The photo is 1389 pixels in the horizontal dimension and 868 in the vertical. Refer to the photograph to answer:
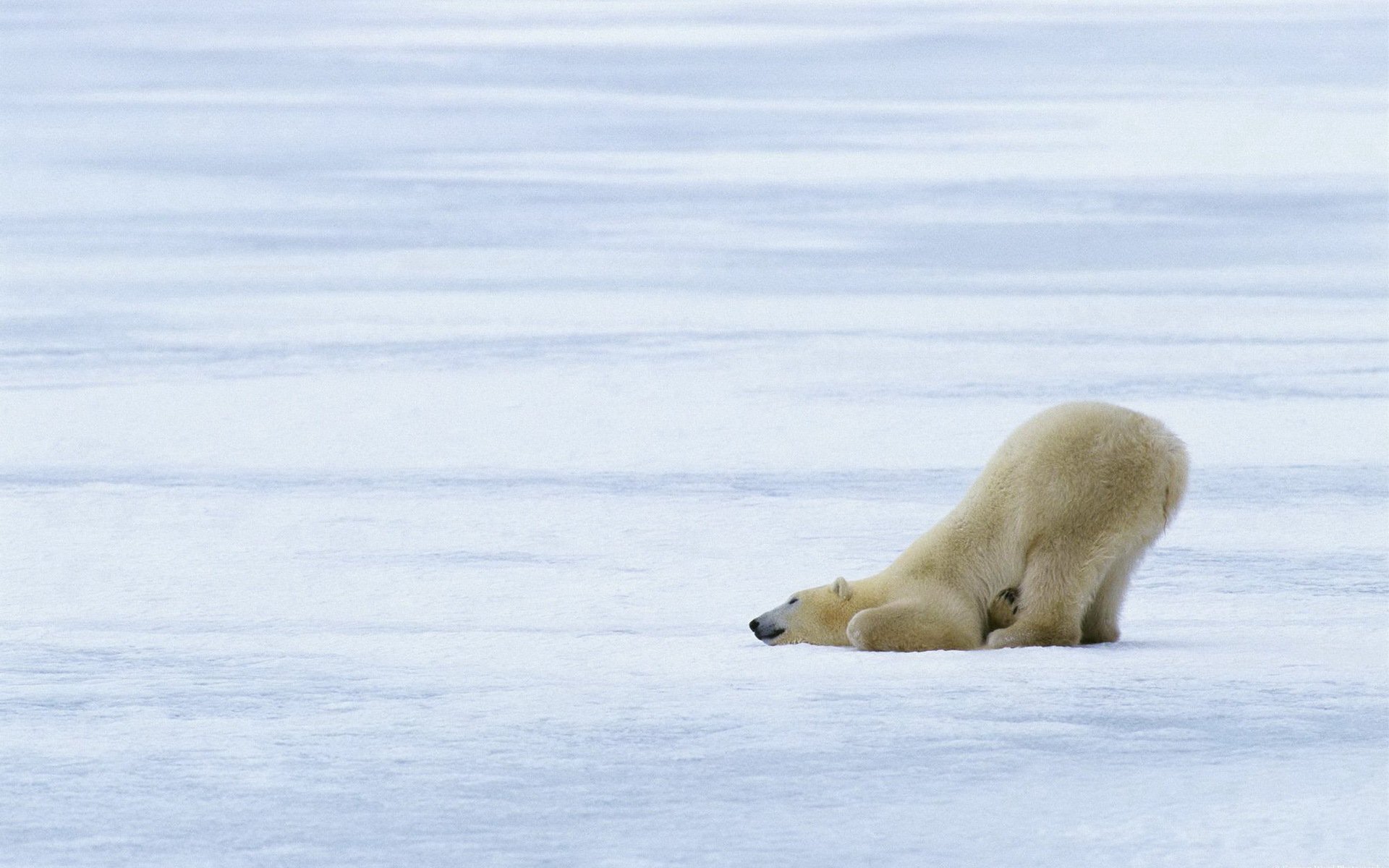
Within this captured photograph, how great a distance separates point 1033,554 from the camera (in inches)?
173

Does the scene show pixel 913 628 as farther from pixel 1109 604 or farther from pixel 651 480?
pixel 651 480

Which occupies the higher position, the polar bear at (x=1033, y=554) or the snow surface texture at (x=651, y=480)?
the polar bear at (x=1033, y=554)

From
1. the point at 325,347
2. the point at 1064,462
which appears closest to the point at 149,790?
the point at 1064,462

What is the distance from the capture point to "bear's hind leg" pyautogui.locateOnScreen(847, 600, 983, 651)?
4344 millimetres

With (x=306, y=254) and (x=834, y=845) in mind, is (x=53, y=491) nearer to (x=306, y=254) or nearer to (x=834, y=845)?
(x=834, y=845)

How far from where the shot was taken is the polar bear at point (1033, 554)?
4359mm

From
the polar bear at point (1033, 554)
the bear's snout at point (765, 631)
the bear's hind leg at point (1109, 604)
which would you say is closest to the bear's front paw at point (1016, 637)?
the polar bear at point (1033, 554)

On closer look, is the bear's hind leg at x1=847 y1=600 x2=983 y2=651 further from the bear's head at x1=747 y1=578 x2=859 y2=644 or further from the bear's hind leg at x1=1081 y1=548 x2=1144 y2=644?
the bear's hind leg at x1=1081 y1=548 x2=1144 y2=644

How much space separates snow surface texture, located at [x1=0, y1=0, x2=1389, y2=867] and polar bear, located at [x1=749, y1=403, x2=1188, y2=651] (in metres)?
0.08

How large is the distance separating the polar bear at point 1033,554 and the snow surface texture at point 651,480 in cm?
8

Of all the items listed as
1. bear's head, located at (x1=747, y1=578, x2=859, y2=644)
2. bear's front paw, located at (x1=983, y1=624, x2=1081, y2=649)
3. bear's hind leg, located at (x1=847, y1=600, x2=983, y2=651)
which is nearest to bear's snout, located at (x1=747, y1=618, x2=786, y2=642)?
bear's head, located at (x1=747, y1=578, x2=859, y2=644)

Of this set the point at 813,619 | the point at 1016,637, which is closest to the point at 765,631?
the point at 813,619

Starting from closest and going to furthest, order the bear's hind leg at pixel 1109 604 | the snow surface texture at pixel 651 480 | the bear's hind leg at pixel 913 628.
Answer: the snow surface texture at pixel 651 480 → the bear's hind leg at pixel 913 628 → the bear's hind leg at pixel 1109 604

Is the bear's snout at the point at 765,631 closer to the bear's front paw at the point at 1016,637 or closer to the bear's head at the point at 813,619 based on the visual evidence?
the bear's head at the point at 813,619
